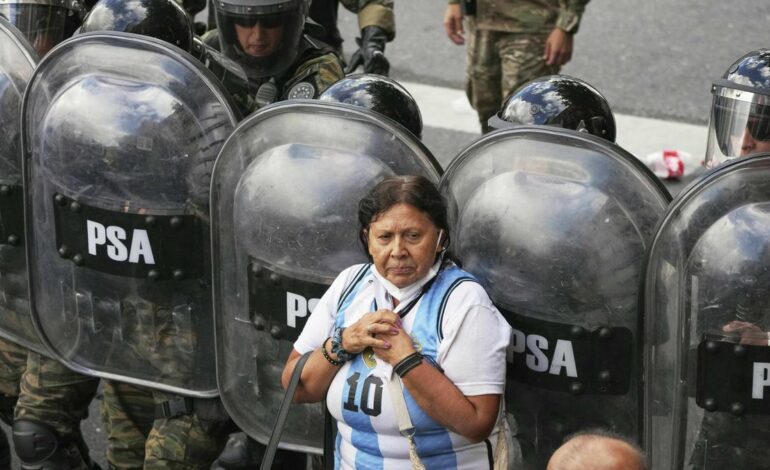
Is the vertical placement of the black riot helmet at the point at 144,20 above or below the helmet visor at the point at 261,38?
above

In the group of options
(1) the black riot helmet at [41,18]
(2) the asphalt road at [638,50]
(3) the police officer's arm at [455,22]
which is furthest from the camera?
(2) the asphalt road at [638,50]

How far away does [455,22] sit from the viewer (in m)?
6.95

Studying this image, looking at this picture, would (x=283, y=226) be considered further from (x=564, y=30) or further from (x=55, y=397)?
(x=564, y=30)

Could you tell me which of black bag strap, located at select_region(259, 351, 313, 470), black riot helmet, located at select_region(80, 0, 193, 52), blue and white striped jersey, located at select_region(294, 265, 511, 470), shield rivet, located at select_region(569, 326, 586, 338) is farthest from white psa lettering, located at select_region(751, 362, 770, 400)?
black riot helmet, located at select_region(80, 0, 193, 52)

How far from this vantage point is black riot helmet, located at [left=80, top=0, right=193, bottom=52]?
4133 millimetres

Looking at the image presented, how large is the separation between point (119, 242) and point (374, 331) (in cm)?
114

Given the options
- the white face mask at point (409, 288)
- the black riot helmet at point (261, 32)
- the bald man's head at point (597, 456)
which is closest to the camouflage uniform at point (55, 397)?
the black riot helmet at point (261, 32)

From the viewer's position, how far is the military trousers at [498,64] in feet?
21.0

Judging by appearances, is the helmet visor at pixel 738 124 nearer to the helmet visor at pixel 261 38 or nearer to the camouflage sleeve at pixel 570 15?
the helmet visor at pixel 261 38

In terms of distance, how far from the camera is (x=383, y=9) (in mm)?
6086

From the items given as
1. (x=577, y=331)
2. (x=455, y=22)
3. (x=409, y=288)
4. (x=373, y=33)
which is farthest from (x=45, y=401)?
(x=455, y=22)

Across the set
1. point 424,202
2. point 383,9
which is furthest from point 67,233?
point 383,9

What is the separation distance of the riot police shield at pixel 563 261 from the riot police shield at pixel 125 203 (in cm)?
91

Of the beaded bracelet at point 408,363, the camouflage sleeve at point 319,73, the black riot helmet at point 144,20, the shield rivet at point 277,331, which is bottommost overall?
the shield rivet at point 277,331
